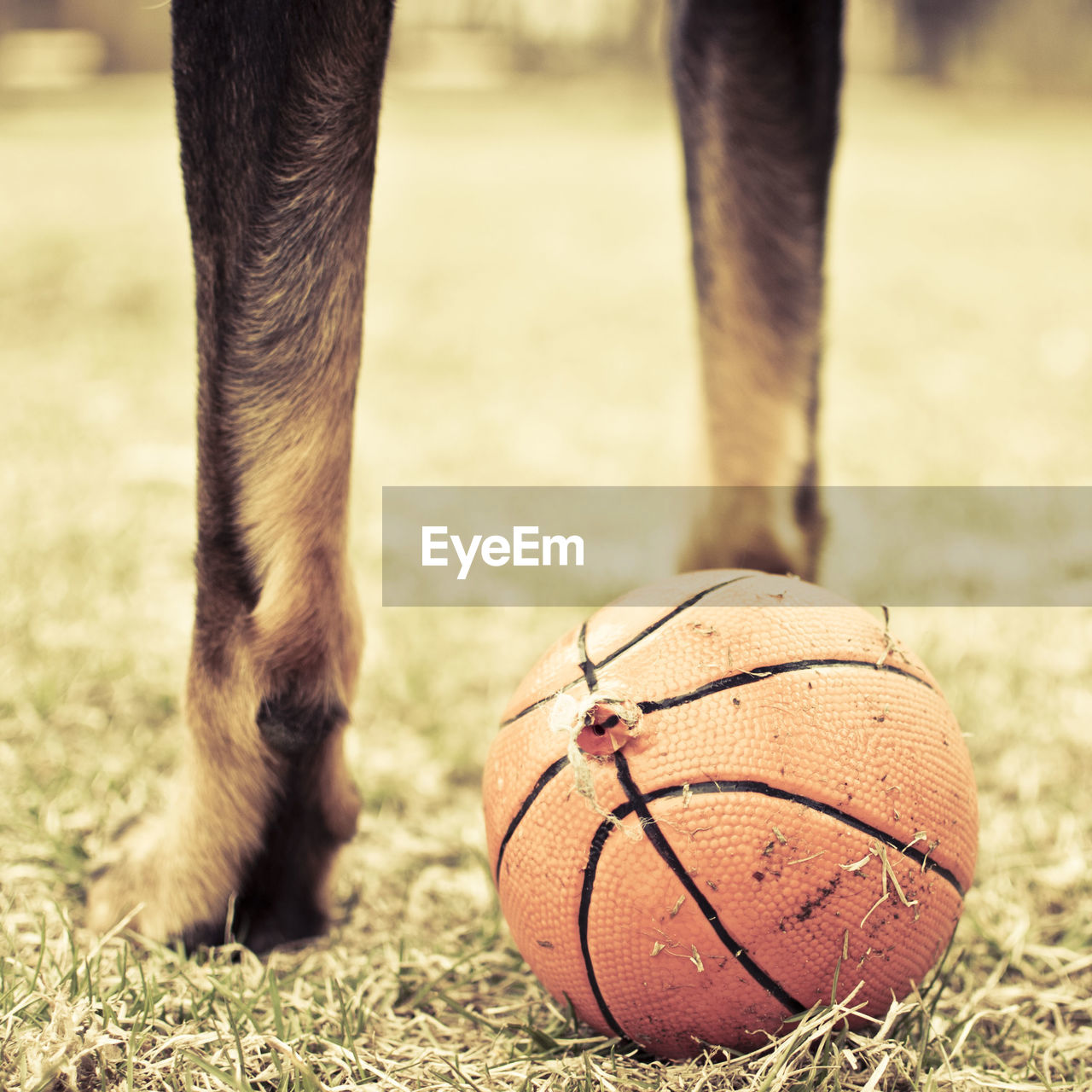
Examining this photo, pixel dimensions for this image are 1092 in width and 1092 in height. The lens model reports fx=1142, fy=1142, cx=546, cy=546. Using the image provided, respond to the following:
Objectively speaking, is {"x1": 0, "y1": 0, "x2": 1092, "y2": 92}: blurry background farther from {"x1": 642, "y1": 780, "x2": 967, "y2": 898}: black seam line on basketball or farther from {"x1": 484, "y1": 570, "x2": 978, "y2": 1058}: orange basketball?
{"x1": 642, "y1": 780, "x2": 967, "y2": 898}: black seam line on basketball

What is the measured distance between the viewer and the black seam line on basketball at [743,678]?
1.59 metres

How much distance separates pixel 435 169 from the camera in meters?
10.3

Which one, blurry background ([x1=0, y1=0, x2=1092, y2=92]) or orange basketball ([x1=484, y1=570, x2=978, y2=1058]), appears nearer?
orange basketball ([x1=484, y1=570, x2=978, y2=1058])

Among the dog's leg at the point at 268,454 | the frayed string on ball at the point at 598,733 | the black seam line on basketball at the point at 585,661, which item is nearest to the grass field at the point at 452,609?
the dog's leg at the point at 268,454

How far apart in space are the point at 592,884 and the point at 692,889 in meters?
0.14

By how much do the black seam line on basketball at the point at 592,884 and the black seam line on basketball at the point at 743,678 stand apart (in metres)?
0.15

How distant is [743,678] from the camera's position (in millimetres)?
1614

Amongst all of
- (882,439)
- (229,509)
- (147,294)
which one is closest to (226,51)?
(229,509)

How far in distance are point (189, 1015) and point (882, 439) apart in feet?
13.0

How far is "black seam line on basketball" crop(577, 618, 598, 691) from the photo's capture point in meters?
1.67

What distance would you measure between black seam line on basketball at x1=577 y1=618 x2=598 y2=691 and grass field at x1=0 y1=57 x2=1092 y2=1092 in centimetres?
54

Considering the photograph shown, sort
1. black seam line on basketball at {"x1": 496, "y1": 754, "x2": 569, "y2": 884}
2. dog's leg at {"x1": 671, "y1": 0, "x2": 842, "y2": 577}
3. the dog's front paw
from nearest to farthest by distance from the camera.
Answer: black seam line on basketball at {"x1": 496, "y1": 754, "x2": 569, "y2": 884}, the dog's front paw, dog's leg at {"x1": 671, "y1": 0, "x2": 842, "y2": 577}

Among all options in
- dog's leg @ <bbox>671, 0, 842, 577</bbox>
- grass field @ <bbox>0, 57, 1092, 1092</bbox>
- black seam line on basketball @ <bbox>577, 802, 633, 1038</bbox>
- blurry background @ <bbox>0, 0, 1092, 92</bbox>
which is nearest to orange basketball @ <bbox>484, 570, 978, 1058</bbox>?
black seam line on basketball @ <bbox>577, 802, 633, 1038</bbox>

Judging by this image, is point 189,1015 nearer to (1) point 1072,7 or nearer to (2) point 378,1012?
(2) point 378,1012
